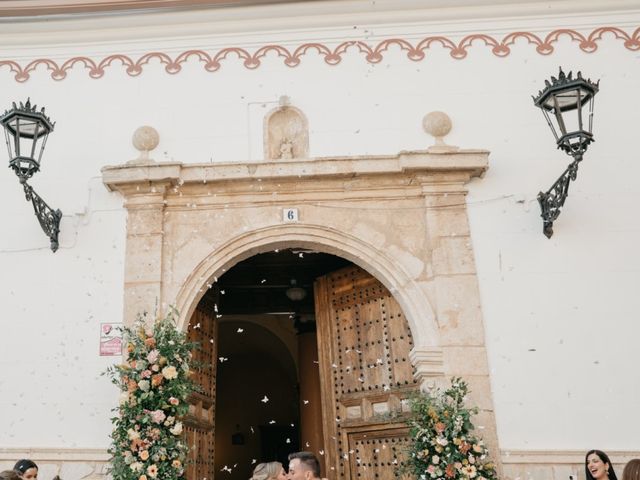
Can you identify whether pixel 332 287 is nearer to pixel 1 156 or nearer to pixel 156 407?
pixel 156 407

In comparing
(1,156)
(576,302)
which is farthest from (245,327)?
(576,302)

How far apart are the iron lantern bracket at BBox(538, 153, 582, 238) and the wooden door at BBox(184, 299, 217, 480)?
2.80 meters

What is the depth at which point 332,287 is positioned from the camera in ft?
21.1

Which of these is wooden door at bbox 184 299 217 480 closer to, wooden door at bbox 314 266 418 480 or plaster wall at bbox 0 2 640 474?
plaster wall at bbox 0 2 640 474

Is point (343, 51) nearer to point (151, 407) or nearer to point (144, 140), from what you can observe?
point (144, 140)

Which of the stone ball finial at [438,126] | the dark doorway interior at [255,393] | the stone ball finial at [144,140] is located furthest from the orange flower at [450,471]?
the dark doorway interior at [255,393]

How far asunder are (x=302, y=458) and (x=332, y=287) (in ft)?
8.15

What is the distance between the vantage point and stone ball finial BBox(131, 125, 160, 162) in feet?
18.4

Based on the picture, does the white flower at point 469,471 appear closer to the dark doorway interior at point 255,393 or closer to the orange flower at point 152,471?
the orange flower at point 152,471

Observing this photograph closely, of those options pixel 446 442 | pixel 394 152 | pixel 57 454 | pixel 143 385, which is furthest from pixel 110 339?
pixel 394 152

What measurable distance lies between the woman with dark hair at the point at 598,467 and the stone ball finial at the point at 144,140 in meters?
3.89

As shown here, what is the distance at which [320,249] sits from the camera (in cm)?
555

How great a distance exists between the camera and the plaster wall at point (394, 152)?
5082 mm

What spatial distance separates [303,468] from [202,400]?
6.63 feet
